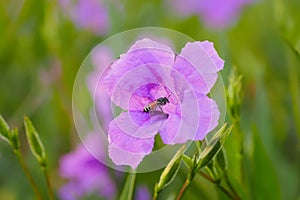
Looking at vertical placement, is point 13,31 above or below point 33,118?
above

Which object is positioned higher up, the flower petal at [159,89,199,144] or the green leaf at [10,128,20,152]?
the flower petal at [159,89,199,144]

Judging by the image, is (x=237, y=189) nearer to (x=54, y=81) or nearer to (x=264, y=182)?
(x=264, y=182)

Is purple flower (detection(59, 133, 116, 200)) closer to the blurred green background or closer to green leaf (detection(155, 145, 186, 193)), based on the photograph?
the blurred green background

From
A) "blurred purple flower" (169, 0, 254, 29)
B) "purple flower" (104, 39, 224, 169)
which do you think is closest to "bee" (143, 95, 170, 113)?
"purple flower" (104, 39, 224, 169)

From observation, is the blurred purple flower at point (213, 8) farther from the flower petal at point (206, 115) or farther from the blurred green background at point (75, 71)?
the flower petal at point (206, 115)

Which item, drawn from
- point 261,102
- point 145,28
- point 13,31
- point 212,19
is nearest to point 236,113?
point 261,102
